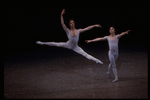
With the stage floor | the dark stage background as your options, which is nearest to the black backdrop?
the dark stage background

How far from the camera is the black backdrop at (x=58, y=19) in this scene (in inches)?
283

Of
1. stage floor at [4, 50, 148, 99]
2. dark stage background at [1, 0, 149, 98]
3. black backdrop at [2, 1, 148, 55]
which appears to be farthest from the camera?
black backdrop at [2, 1, 148, 55]

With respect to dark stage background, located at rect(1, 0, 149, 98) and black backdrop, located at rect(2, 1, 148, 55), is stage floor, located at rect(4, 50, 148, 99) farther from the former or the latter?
black backdrop, located at rect(2, 1, 148, 55)

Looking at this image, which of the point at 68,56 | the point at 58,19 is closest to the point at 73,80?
the point at 68,56

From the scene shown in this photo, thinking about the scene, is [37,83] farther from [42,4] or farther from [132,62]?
[42,4]

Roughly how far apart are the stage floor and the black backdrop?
2510 millimetres

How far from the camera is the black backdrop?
23.6ft

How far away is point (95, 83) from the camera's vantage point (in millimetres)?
3717

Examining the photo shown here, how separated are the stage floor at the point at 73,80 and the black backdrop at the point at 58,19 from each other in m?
2.51

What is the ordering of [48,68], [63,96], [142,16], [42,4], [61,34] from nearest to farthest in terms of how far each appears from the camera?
[63,96] → [48,68] → [42,4] → [142,16] → [61,34]

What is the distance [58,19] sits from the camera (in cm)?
777

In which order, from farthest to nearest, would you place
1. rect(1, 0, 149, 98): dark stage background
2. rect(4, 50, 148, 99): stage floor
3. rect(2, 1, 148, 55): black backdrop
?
rect(2, 1, 148, 55): black backdrop → rect(1, 0, 149, 98): dark stage background → rect(4, 50, 148, 99): stage floor

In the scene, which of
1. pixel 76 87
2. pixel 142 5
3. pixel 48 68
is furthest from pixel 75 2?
pixel 76 87

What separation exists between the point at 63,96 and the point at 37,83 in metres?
1.10
